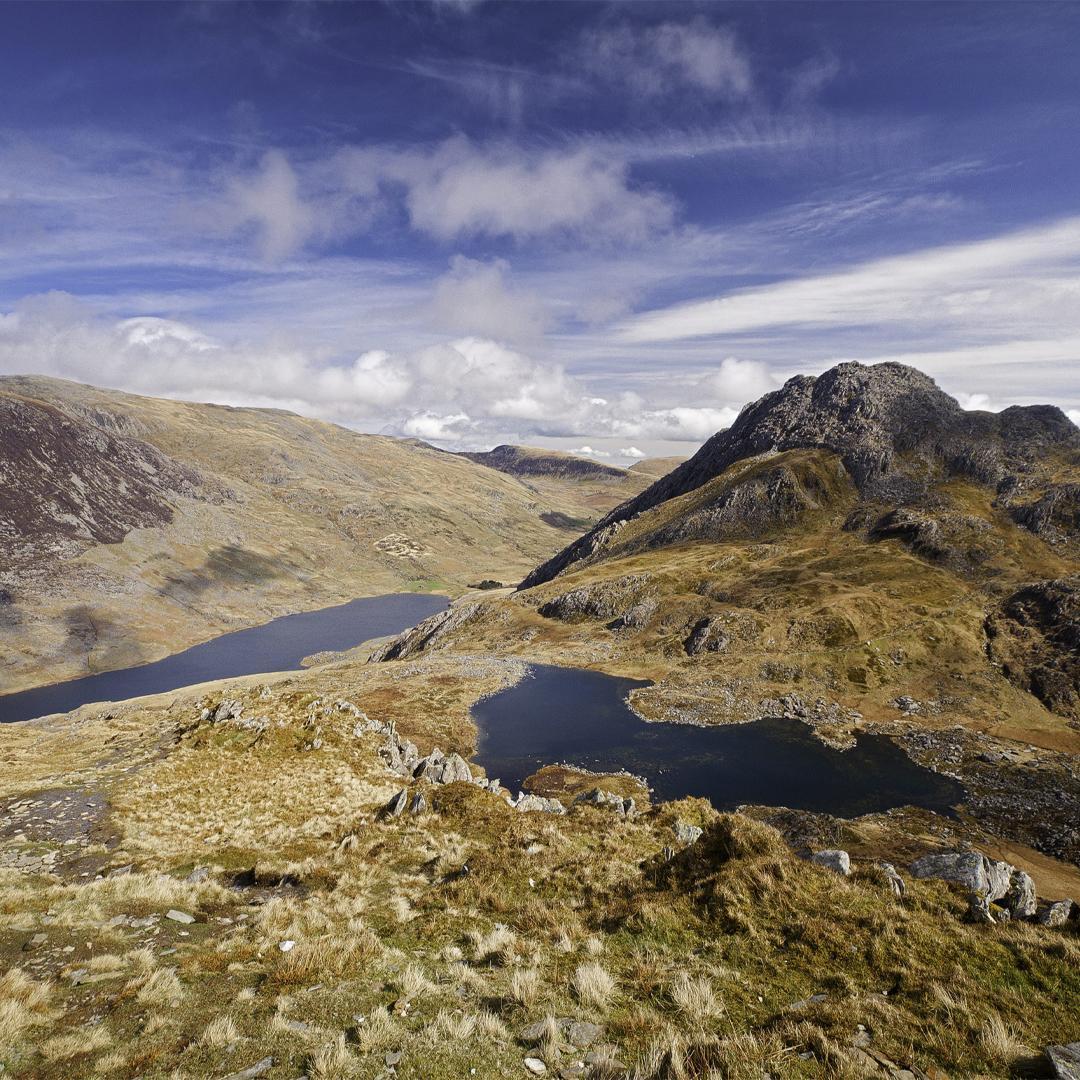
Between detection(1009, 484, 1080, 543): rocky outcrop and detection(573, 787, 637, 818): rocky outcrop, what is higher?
detection(1009, 484, 1080, 543): rocky outcrop

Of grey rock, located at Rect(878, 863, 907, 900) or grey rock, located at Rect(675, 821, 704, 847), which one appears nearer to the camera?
grey rock, located at Rect(878, 863, 907, 900)

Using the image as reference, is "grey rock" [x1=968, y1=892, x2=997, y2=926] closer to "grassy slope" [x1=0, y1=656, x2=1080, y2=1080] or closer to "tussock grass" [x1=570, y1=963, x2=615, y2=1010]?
"grassy slope" [x1=0, y1=656, x2=1080, y2=1080]

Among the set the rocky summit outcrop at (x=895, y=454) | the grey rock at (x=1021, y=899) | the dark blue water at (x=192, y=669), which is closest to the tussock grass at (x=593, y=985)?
the grey rock at (x=1021, y=899)

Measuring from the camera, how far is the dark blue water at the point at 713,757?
56906mm

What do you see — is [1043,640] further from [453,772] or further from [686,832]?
[453,772]

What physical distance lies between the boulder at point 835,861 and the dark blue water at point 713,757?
123 ft

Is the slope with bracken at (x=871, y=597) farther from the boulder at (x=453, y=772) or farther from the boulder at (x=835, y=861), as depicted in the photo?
the boulder at (x=453, y=772)

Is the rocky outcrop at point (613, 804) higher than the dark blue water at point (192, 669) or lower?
higher

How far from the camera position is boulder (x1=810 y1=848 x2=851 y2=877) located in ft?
61.7

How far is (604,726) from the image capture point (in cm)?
7688

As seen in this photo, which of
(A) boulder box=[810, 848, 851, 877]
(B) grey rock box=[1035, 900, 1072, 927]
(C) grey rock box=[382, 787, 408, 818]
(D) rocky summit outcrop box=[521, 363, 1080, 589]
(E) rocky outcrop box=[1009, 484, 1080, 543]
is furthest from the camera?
(D) rocky summit outcrop box=[521, 363, 1080, 589]

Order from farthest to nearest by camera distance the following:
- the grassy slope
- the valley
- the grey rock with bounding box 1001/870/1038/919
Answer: the grey rock with bounding box 1001/870/1038/919 < the valley < the grassy slope

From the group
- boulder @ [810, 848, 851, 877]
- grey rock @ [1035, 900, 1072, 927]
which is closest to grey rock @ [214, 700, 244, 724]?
boulder @ [810, 848, 851, 877]

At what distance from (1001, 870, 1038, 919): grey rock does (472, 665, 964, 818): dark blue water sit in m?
38.8
